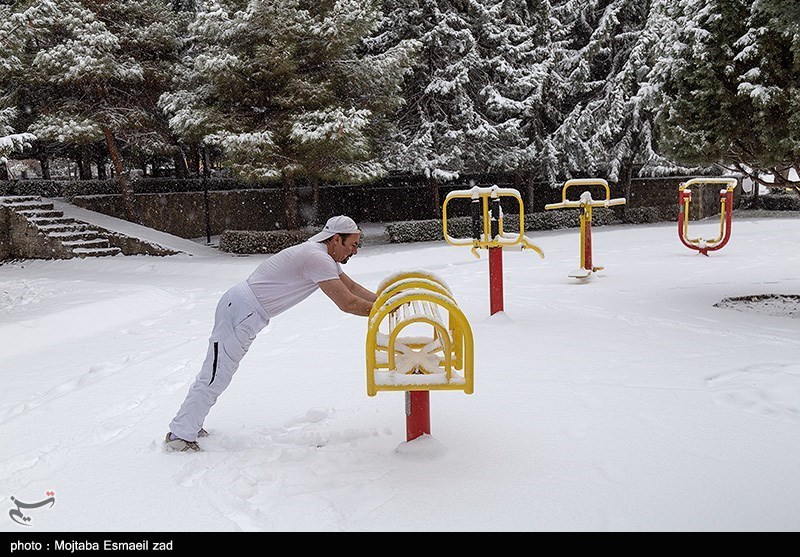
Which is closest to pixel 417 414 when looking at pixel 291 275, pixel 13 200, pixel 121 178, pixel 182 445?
pixel 291 275

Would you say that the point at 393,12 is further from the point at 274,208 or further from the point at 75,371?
the point at 75,371

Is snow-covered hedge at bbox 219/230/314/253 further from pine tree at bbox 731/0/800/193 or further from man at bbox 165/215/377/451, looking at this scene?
man at bbox 165/215/377/451

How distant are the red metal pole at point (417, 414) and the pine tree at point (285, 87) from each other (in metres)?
12.3

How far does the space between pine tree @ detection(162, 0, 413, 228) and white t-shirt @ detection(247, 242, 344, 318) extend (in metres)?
11.9

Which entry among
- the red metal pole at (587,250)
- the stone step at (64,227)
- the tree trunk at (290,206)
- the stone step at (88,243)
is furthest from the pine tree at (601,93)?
the stone step at (64,227)

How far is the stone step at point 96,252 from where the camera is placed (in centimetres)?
1534

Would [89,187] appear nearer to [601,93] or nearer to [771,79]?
[601,93]

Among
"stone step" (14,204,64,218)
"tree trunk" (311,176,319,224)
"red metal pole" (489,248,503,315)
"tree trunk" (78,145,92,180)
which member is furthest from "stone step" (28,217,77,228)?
"red metal pole" (489,248,503,315)

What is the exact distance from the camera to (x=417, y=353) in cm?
380

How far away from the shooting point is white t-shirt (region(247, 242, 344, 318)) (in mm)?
3891

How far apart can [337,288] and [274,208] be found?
19665 millimetres

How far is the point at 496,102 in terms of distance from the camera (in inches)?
734

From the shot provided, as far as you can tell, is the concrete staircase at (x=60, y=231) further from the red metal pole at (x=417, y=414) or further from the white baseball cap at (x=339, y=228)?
the red metal pole at (x=417, y=414)
